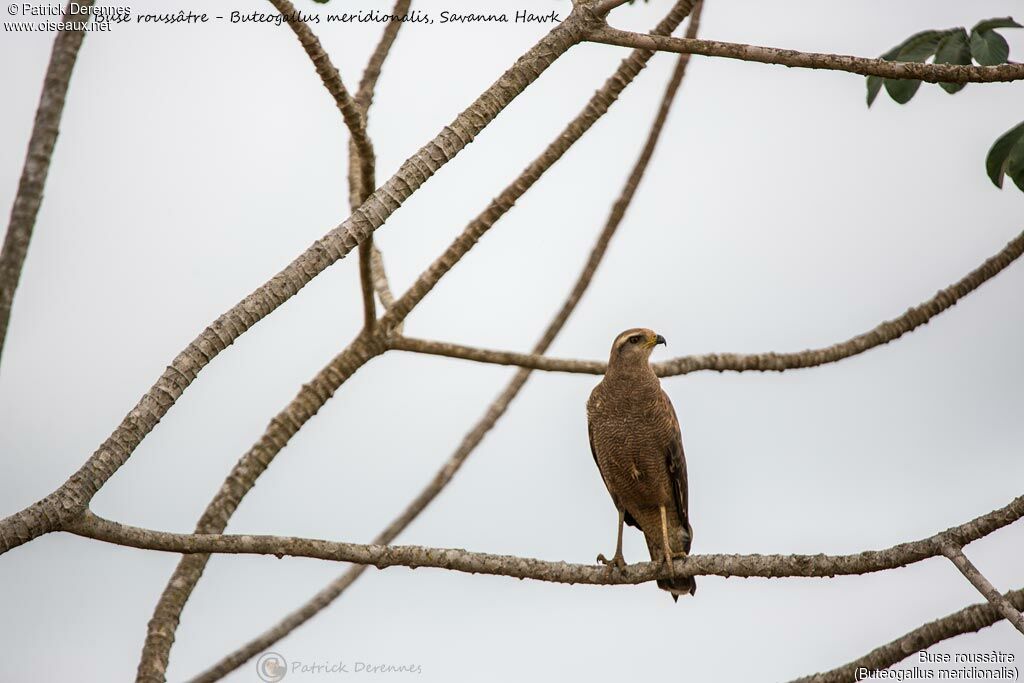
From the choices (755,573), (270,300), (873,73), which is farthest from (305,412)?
(873,73)

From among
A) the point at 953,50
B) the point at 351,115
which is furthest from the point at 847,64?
the point at 351,115

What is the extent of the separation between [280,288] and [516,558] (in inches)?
59.3

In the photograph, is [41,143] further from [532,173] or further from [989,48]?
[989,48]

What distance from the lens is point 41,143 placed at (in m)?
4.52

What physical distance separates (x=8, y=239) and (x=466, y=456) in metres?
4.20

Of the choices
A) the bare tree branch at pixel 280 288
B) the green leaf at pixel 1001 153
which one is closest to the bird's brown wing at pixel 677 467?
the green leaf at pixel 1001 153

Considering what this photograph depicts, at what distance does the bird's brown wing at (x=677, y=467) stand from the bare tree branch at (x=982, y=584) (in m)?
2.27

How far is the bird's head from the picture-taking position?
674 centimetres

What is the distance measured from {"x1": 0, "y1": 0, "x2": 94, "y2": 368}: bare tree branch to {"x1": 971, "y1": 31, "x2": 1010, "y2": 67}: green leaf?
4.09 m

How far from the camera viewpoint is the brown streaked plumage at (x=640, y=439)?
6754mm

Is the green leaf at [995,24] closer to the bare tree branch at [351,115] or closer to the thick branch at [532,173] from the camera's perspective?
the thick branch at [532,173]

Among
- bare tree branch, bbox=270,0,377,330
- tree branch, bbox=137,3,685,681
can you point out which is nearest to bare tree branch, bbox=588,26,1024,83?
bare tree branch, bbox=270,0,377,330

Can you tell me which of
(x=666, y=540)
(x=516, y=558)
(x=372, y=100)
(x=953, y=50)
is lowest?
(x=516, y=558)

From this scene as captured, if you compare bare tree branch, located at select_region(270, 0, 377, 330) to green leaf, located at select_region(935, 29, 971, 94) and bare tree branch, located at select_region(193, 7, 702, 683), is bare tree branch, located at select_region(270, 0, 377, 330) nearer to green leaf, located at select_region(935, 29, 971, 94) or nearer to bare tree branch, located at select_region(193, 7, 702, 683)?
bare tree branch, located at select_region(193, 7, 702, 683)
